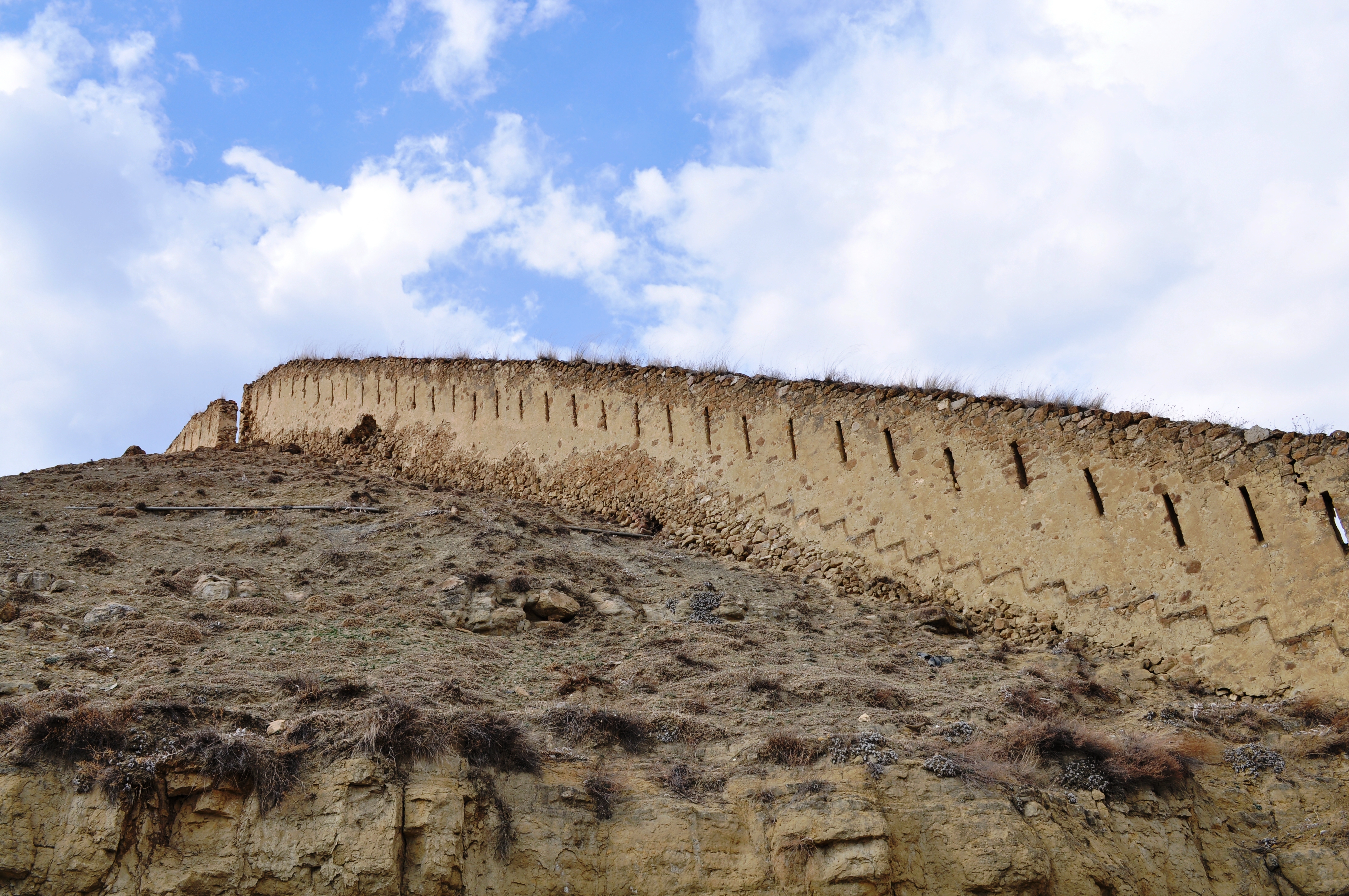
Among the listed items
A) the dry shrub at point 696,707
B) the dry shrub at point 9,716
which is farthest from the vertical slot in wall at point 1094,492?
the dry shrub at point 9,716

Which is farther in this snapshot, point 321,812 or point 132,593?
point 132,593

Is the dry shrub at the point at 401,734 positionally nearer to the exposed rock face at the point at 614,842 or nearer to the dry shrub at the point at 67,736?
the exposed rock face at the point at 614,842

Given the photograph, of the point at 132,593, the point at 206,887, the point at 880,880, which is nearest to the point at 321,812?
the point at 206,887

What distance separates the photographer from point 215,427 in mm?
23891

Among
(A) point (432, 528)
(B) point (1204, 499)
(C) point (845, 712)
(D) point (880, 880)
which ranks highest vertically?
(A) point (432, 528)

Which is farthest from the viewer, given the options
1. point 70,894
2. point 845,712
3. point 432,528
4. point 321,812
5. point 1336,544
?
point 432,528

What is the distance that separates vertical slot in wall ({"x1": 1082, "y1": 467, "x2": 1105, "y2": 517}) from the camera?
10.6 meters

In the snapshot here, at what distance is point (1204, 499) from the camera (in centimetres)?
995

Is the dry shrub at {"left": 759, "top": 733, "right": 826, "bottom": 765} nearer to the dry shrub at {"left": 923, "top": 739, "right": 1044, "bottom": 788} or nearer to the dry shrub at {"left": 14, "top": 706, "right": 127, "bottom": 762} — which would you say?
the dry shrub at {"left": 923, "top": 739, "right": 1044, "bottom": 788}

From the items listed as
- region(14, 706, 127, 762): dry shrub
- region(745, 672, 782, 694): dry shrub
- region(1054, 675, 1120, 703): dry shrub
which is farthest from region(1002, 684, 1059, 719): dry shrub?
region(14, 706, 127, 762): dry shrub

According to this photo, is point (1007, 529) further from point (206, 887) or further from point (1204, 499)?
point (206, 887)

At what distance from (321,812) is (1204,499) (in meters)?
8.51

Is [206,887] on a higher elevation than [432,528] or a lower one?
lower

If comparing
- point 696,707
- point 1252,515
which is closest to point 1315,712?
point 1252,515
